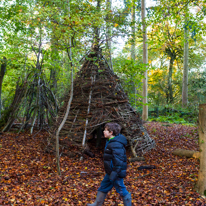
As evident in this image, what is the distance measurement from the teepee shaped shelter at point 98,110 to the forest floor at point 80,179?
61 cm

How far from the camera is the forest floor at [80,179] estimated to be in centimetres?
378

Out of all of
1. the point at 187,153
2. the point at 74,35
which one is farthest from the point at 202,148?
the point at 74,35

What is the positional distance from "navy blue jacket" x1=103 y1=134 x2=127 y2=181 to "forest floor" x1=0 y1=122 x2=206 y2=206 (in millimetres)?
1220

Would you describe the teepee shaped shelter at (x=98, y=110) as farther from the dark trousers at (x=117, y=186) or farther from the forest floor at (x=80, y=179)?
the dark trousers at (x=117, y=186)

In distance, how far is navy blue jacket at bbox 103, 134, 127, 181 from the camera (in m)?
2.89

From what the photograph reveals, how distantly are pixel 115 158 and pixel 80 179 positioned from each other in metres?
2.27

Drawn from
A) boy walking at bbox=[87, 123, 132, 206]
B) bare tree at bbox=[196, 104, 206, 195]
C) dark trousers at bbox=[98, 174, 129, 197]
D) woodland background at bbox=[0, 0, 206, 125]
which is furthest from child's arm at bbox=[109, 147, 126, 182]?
woodland background at bbox=[0, 0, 206, 125]

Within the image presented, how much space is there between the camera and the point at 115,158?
2.91m

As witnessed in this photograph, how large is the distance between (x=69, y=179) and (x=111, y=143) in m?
2.30

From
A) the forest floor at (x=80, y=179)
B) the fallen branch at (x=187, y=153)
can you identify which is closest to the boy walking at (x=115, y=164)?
the forest floor at (x=80, y=179)

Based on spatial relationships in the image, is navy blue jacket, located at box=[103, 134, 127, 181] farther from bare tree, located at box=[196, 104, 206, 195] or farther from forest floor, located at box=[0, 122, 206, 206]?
bare tree, located at box=[196, 104, 206, 195]

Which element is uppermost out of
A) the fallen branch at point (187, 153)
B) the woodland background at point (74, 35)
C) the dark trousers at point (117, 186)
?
the woodland background at point (74, 35)

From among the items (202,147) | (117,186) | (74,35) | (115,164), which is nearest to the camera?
(115,164)

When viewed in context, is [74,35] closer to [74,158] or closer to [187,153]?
[74,158]
